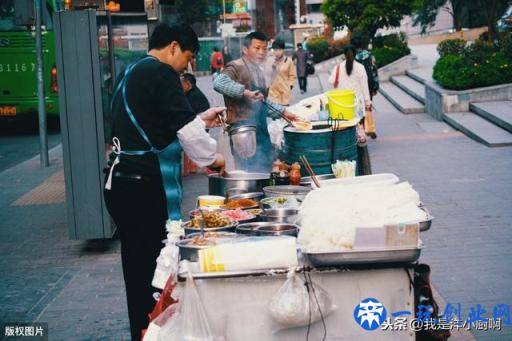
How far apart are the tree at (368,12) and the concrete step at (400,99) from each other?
4.46 metres

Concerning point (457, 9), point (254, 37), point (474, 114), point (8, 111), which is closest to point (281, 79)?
point (474, 114)

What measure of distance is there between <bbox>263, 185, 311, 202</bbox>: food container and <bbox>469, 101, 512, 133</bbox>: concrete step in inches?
361

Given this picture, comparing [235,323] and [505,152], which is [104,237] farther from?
[505,152]

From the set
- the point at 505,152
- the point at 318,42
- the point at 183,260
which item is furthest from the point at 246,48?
the point at 318,42

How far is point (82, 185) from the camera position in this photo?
7.78m

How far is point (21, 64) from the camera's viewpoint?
64.3ft

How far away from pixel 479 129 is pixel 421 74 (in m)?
9.19

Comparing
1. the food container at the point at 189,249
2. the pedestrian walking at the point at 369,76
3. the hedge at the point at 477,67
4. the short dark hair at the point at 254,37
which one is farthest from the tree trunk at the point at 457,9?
the food container at the point at 189,249

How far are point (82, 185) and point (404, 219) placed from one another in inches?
183

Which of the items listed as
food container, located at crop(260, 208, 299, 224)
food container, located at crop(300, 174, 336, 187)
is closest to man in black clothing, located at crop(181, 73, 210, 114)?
food container, located at crop(300, 174, 336, 187)

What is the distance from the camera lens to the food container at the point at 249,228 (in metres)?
4.38

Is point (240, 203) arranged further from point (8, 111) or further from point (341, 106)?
point (8, 111)

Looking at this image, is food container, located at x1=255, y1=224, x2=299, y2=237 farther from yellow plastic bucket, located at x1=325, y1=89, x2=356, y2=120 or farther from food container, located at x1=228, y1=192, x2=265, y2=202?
yellow plastic bucket, located at x1=325, y1=89, x2=356, y2=120

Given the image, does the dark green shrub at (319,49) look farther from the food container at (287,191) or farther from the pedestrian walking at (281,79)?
the food container at (287,191)
